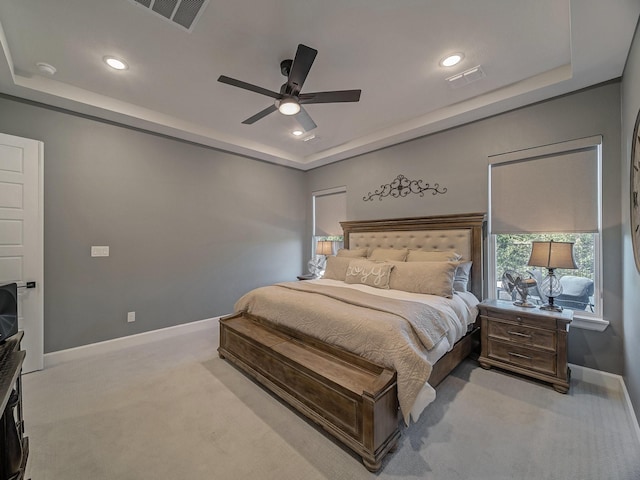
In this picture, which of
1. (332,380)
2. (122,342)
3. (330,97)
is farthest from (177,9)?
(122,342)

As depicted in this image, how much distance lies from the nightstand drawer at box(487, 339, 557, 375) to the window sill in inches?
20.6

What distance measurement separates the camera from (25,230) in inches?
107

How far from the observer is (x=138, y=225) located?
3.55m

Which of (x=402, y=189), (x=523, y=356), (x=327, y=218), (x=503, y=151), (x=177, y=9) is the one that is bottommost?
(x=523, y=356)

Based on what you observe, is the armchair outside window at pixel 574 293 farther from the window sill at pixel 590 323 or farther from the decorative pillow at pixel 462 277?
the decorative pillow at pixel 462 277

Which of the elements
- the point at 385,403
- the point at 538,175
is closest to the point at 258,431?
the point at 385,403

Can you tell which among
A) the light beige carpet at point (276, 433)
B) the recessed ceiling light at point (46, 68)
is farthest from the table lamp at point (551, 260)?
the recessed ceiling light at point (46, 68)

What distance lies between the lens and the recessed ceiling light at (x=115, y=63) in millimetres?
2422

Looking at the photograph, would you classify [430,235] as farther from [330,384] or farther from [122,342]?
[122,342]

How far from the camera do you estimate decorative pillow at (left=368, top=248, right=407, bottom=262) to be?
357cm

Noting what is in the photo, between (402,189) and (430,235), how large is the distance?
85 centimetres

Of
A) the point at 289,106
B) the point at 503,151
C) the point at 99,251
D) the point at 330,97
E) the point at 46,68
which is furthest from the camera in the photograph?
the point at 99,251

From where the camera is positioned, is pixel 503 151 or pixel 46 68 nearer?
pixel 46 68

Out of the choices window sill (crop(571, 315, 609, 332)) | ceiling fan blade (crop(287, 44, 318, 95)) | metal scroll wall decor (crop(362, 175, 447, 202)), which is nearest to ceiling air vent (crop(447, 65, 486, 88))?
metal scroll wall decor (crop(362, 175, 447, 202))
